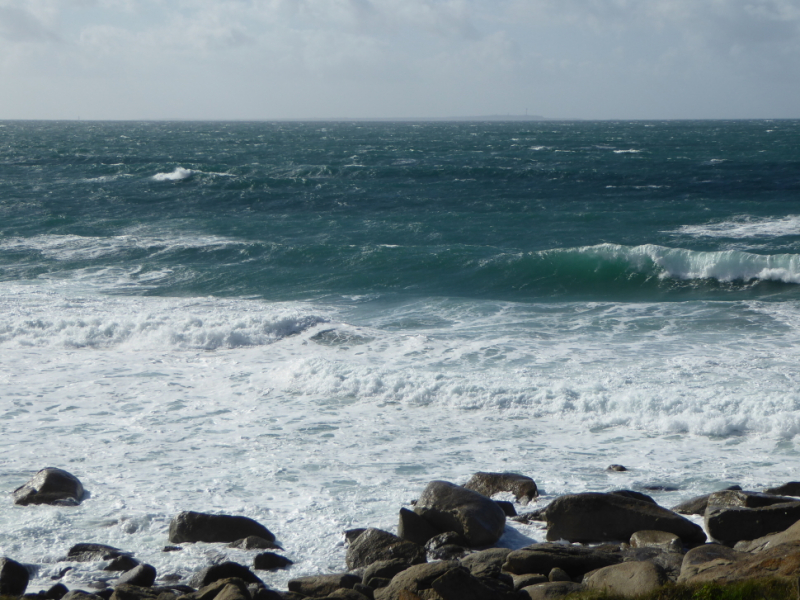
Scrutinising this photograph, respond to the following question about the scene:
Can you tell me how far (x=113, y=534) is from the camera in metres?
8.92

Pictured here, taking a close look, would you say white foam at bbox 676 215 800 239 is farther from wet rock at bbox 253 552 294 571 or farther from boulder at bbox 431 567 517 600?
boulder at bbox 431 567 517 600

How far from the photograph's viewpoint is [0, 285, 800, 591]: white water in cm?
965

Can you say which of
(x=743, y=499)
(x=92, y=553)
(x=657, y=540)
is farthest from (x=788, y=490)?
(x=92, y=553)

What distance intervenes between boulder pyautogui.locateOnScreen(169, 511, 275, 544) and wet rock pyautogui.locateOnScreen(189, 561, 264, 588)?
1.11m

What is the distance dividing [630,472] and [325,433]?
4806 mm

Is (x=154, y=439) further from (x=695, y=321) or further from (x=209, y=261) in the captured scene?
(x=209, y=261)

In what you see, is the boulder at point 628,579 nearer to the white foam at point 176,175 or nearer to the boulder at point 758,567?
the boulder at point 758,567

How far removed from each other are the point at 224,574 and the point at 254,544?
3.19 feet

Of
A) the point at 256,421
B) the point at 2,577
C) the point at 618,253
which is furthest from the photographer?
the point at 618,253

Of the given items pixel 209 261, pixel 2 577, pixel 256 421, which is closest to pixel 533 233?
pixel 209 261

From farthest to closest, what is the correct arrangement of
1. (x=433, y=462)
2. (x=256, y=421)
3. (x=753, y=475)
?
(x=256, y=421) → (x=433, y=462) → (x=753, y=475)

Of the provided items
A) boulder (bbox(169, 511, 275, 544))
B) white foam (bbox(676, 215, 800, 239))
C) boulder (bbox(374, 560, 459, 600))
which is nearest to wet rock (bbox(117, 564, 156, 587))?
boulder (bbox(169, 511, 275, 544))

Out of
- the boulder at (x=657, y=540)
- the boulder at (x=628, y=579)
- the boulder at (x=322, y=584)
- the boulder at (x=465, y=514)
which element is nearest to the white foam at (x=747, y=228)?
the boulder at (x=657, y=540)

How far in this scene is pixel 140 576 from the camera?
24.8ft
